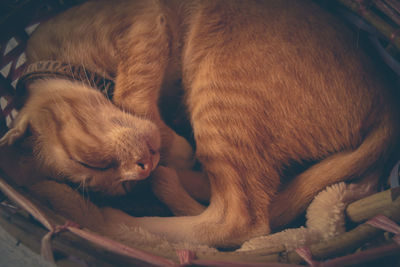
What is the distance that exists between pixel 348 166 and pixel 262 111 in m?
0.30

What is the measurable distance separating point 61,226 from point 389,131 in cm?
92

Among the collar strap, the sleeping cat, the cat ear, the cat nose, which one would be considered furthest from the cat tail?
the cat ear

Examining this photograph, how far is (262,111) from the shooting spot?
→ 3.02 ft

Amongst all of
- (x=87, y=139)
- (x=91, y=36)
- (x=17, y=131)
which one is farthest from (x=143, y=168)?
(x=91, y=36)

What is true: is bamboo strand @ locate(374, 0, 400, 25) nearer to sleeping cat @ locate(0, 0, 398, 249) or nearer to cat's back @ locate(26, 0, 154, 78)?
sleeping cat @ locate(0, 0, 398, 249)

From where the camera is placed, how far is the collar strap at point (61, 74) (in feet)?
3.26

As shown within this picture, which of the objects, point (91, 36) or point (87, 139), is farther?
point (91, 36)

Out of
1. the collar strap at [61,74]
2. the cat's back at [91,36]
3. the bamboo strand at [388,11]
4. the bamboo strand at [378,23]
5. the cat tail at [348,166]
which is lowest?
the cat tail at [348,166]

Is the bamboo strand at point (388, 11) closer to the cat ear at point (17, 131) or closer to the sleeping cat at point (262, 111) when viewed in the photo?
the sleeping cat at point (262, 111)

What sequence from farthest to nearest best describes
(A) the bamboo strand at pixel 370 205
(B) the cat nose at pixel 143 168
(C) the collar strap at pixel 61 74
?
(C) the collar strap at pixel 61 74 < (B) the cat nose at pixel 143 168 < (A) the bamboo strand at pixel 370 205

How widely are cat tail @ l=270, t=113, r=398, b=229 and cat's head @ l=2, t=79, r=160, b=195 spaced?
458 millimetres

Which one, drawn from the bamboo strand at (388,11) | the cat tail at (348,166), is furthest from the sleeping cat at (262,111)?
the bamboo strand at (388,11)

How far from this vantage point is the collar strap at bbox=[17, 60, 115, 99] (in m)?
0.99

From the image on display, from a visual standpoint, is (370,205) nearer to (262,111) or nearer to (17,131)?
(262,111)
